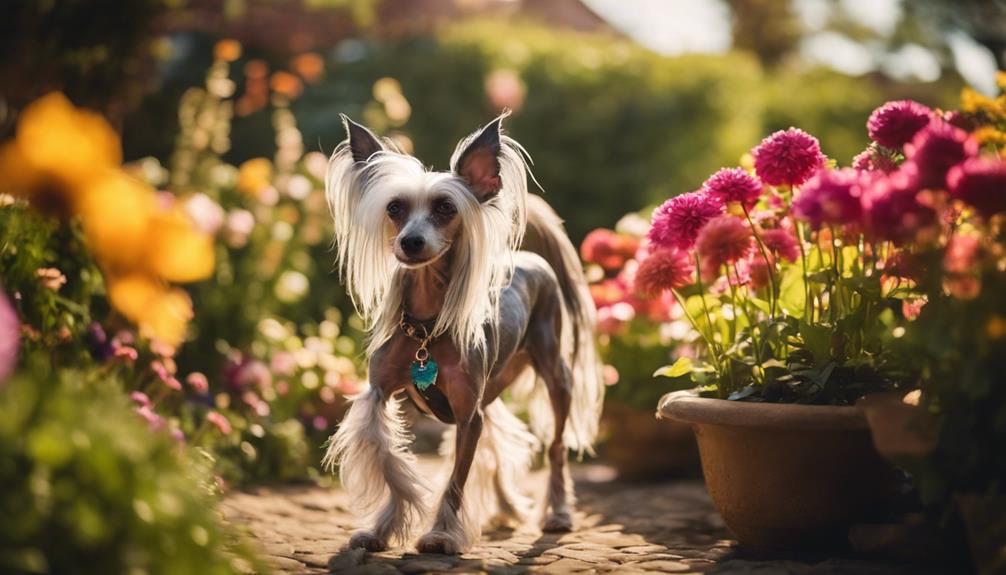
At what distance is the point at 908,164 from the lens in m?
2.60

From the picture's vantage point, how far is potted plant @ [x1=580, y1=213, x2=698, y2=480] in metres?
5.06

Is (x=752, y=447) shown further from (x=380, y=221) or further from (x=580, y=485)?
(x=580, y=485)

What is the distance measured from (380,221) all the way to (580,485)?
2.39 meters

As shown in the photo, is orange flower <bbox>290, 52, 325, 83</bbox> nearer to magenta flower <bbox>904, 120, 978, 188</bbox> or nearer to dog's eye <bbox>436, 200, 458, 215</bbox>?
dog's eye <bbox>436, 200, 458, 215</bbox>

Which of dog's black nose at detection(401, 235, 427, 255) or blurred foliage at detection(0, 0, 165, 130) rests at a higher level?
blurred foliage at detection(0, 0, 165, 130)

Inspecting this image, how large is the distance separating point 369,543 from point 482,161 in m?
1.29

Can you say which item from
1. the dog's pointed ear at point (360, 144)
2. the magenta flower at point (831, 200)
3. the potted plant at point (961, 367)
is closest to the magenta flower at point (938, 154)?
the potted plant at point (961, 367)

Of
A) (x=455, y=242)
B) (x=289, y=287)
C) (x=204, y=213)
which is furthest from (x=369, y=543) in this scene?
(x=289, y=287)

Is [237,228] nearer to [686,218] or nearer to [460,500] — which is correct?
[460,500]

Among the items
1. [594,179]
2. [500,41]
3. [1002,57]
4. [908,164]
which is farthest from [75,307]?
[1002,57]

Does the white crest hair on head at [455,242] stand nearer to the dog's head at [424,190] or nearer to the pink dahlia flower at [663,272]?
the dog's head at [424,190]

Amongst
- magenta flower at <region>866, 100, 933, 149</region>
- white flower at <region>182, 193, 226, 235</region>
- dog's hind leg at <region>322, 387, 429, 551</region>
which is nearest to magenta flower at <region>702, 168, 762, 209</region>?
magenta flower at <region>866, 100, 933, 149</region>

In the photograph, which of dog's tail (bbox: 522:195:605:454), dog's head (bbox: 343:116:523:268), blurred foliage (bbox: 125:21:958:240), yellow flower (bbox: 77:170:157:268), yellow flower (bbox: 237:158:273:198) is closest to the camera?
yellow flower (bbox: 77:170:157:268)

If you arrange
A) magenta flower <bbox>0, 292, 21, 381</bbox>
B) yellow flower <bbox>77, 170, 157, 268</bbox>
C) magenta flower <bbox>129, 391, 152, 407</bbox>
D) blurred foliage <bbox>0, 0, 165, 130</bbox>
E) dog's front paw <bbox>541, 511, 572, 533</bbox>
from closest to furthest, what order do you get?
magenta flower <bbox>0, 292, 21, 381</bbox> → yellow flower <bbox>77, 170, 157, 268</bbox> → magenta flower <bbox>129, 391, 152, 407</bbox> → dog's front paw <bbox>541, 511, 572, 533</bbox> → blurred foliage <bbox>0, 0, 165, 130</bbox>
